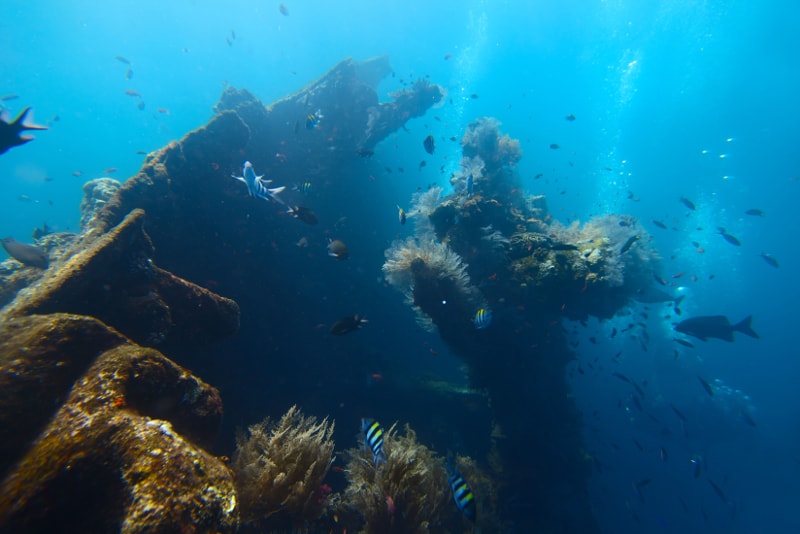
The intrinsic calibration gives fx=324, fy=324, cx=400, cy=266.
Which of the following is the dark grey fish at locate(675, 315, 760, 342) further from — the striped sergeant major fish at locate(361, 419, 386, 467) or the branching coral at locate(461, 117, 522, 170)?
the striped sergeant major fish at locate(361, 419, 386, 467)

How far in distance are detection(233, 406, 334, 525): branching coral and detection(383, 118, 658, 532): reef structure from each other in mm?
4624

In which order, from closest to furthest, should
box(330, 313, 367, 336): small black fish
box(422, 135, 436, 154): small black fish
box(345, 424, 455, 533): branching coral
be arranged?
box(345, 424, 455, 533): branching coral, box(330, 313, 367, 336): small black fish, box(422, 135, 436, 154): small black fish

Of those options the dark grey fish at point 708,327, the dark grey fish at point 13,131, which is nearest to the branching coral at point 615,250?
the dark grey fish at point 708,327

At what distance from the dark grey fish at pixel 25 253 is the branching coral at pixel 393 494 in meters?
11.5

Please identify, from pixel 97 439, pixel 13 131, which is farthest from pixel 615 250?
pixel 13 131

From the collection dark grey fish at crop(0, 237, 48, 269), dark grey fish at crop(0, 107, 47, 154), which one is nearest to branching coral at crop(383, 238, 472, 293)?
dark grey fish at crop(0, 107, 47, 154)

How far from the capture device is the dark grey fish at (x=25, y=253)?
31.2 ft

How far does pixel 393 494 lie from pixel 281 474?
1751mm

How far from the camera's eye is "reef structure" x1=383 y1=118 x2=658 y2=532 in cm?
855

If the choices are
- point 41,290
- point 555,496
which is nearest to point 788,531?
point 555,496

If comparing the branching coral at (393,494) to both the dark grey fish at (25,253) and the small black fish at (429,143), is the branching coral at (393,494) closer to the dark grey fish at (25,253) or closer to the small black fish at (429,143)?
the small black fish at (429,143)

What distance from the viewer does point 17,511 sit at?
81.2 inches

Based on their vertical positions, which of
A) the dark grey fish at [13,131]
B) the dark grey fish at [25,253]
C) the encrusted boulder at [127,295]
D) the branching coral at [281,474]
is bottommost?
the branching coral at [281,474]

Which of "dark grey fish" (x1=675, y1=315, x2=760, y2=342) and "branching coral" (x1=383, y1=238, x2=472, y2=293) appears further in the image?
"dark grey fish" (x1=675, y1=315, x2=760, y2=342)
